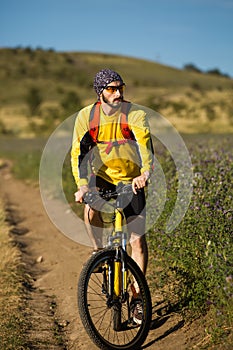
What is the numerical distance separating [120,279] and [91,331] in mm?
462

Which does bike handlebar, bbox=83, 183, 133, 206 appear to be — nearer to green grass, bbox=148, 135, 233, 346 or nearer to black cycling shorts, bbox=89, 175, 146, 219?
black cycling shorts, bbox=89, 175, 146, 219

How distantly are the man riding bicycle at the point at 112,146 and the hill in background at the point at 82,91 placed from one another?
25444 mm

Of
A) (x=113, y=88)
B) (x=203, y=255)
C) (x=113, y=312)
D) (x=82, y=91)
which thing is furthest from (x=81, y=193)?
(x=82, y=91)

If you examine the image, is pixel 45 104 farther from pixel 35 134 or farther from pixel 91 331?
pixel 91 331

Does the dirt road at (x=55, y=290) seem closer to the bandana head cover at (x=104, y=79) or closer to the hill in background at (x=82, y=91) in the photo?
the bandana head cover at (x=104, y=79)

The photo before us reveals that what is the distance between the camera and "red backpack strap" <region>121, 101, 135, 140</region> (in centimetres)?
496

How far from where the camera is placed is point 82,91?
7781 cm

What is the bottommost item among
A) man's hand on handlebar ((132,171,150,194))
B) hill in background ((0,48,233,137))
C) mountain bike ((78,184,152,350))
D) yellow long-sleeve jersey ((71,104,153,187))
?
mountain bike ((78,184,152,350))

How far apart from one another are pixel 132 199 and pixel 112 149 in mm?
417

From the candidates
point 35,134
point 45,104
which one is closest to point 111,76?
point 35,134

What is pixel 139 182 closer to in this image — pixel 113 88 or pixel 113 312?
pixel 113 88

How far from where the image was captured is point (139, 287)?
488 centimetres

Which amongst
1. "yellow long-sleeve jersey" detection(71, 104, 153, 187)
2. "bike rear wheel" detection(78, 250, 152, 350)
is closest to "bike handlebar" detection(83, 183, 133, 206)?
"yellow long-sleeve jersey" detection(71, 104, 153, 187)

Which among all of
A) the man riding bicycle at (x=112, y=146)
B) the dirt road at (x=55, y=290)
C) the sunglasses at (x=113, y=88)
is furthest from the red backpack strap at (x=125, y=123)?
the dirt road at (x=55, y=290)
